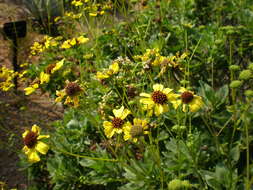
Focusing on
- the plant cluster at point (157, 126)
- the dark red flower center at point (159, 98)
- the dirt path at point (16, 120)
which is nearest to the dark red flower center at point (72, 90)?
the plant cluster at point (157, 126)

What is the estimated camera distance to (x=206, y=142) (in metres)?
1.54

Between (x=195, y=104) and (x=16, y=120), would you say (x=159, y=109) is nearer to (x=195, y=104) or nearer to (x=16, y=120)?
(x=195, y=104)

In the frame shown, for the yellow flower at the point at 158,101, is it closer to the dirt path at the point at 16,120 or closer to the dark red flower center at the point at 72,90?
the dark red flower center at the point at 72,90

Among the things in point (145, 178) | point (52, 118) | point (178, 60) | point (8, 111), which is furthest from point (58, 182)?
point (8, 111)

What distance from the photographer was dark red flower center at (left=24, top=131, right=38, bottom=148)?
3.90 feet

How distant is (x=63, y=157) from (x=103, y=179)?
35 centimetres

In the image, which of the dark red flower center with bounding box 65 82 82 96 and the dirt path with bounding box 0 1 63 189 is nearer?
the dark red flower center with bounding box 65 82 82 96

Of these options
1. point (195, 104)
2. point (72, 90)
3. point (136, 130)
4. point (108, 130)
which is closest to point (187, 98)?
point (195, 104)

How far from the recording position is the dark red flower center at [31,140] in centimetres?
119

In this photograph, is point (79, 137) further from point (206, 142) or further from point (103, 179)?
point (206, 142)

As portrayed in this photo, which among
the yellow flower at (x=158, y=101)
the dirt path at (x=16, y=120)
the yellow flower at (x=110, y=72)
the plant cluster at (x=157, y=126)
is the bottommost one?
the dirt path at (x=16, y=120)

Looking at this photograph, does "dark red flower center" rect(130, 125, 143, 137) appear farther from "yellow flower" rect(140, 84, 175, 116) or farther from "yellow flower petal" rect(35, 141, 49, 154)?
"yellow flower petal" rect(35, 141, 49, 154)

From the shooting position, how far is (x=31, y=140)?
1.19 metres

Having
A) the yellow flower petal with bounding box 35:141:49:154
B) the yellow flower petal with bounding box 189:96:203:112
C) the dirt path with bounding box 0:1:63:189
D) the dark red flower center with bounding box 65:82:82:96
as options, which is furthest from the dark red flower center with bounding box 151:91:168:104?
the dirt path with bounding box 0:1:63:189
